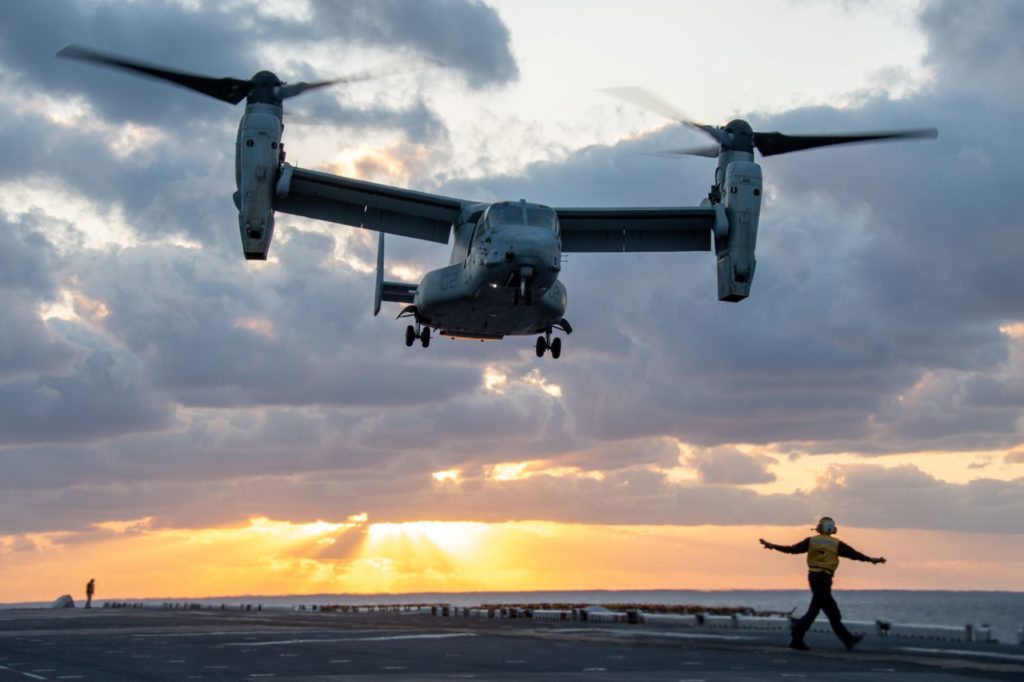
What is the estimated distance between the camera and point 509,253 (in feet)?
98.2

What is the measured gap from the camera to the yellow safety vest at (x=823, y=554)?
19156mm

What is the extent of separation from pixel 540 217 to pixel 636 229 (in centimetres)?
893

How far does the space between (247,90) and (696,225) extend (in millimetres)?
15657

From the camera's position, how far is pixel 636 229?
4019 cm

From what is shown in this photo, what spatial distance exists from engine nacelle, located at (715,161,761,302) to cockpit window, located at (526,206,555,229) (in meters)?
6.42

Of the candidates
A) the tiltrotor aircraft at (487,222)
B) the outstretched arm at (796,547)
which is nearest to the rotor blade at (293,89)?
the tiltrotor aircraft at (487,222)

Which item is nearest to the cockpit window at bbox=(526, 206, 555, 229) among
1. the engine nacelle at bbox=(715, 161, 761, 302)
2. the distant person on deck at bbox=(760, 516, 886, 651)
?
the engine nacelle at bbox=(715, 161, 761, 302)

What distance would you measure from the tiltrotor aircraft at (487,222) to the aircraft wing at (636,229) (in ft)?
0.14

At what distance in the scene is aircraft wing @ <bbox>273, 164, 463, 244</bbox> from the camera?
119 feet

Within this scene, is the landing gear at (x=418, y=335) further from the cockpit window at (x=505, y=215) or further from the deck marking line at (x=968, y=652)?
the deck marking line at (x=968, y=652)

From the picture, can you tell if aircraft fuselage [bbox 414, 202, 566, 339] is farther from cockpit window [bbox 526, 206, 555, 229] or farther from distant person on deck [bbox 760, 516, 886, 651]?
distant person on deck [bbox 760, 516, 886, 651]

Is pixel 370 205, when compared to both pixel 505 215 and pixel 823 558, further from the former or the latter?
pixel 823 558

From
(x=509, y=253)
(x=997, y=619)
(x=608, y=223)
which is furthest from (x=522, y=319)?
(x=997, y=619)

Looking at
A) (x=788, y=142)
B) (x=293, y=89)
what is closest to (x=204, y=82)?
(x=293, y=89)
